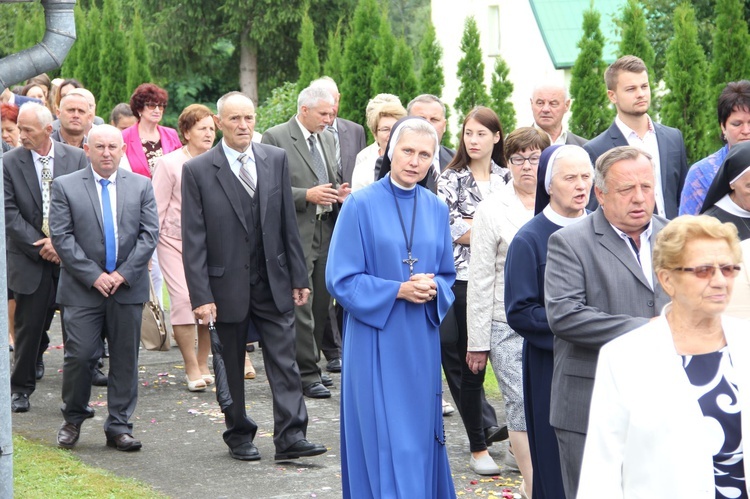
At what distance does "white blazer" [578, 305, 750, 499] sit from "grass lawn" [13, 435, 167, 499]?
3.95 metres

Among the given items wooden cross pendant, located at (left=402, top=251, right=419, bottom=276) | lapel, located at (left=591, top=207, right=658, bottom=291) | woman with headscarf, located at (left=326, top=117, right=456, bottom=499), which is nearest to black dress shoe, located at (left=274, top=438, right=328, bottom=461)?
woman with headscarf, located at (left=326, top=117, right=456, bottom=499)

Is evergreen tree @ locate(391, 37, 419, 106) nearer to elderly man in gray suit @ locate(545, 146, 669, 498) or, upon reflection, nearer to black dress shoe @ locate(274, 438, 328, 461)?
black dress shoe @ locate(274, 438, 328, 461)

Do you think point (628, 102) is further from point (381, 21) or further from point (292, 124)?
point (381, 21)

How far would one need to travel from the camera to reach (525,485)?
277 inches

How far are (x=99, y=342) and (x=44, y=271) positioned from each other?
1.52 m

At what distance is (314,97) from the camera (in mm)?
10102

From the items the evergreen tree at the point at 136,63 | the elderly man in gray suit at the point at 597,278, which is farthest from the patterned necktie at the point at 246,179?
the evergreen tree at the point at 136,63

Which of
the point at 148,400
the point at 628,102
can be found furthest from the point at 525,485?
the point at 148,400

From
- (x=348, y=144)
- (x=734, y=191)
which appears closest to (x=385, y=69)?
(x=348, y=144)

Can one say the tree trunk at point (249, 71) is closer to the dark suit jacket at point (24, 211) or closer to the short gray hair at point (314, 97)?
the short gray hair at point (314, 97)

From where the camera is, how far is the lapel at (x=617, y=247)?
515 centimetres

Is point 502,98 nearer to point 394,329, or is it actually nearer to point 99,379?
point 99,379

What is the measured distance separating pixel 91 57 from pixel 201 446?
55.2 ft

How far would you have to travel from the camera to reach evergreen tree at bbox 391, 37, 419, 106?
53.3ft
